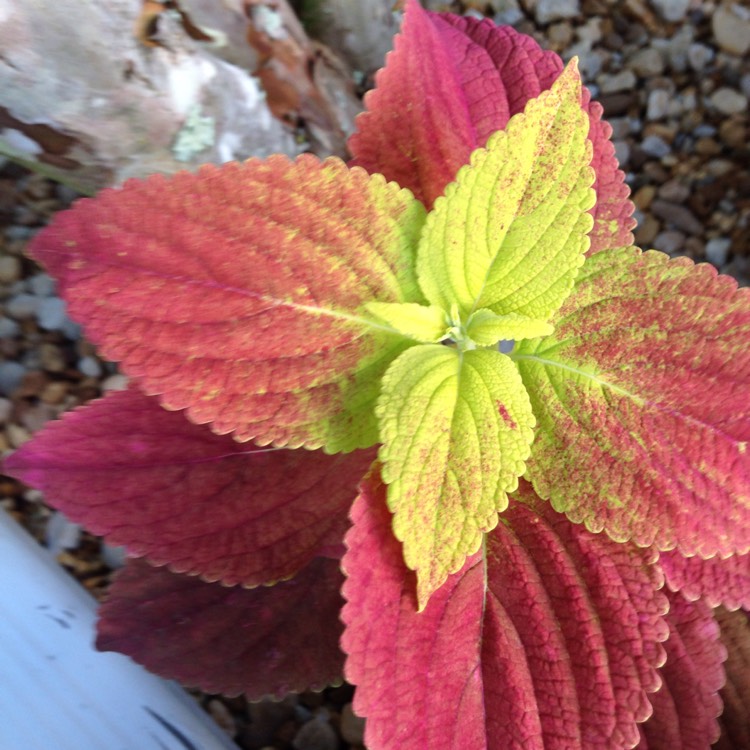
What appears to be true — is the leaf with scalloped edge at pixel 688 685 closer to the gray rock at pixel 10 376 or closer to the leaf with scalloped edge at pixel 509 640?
the leaf with scalloped edge at pixel 509 640

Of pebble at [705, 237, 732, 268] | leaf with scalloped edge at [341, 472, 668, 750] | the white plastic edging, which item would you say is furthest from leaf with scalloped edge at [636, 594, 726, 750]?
pebble at [705, 237, 732, 268]

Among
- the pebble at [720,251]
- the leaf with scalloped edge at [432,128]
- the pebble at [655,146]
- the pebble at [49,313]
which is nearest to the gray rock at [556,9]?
the pebble at [655,146]

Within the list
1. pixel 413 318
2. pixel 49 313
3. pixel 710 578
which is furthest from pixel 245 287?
pixel 49 313

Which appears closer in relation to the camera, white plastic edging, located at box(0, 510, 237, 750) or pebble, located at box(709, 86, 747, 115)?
white plastic edging, located at box(0, 510, 237, 750)

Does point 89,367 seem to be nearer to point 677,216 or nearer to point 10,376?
point 10,376

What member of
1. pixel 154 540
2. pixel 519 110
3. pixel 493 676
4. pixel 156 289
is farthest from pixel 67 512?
pixel 519 110

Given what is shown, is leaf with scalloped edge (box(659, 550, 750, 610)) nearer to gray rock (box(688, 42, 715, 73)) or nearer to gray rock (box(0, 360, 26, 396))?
gray rock (box(0, 360, 26, 396))
